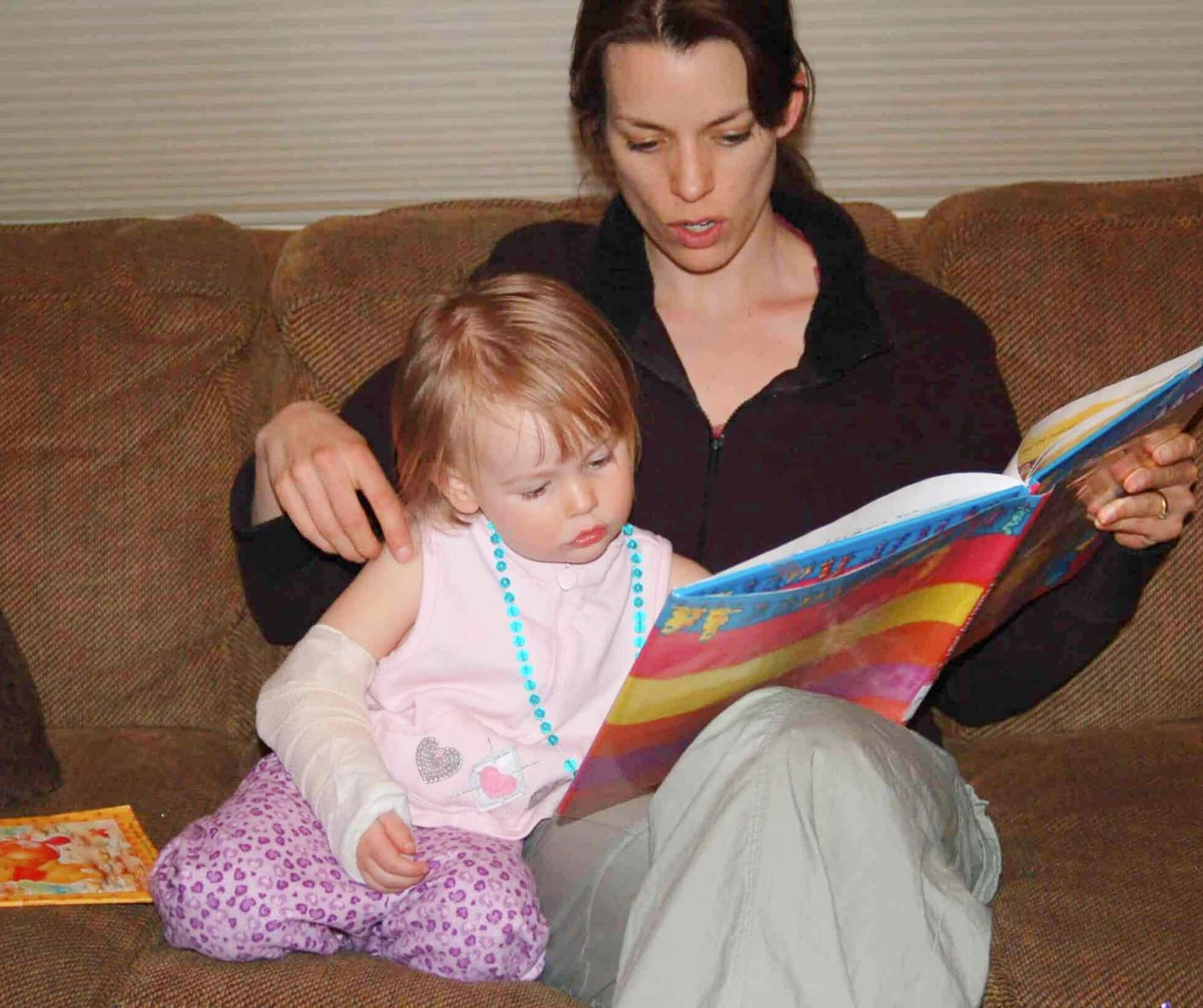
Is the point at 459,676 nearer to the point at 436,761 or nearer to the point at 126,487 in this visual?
the point at 436,761

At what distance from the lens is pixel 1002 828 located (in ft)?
5.74

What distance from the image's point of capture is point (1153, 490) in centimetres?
151

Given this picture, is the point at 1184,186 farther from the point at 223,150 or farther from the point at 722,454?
the point at 223,150

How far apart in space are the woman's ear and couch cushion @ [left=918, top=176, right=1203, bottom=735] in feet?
1.39

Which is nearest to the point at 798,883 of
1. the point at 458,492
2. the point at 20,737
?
the point at 458,492

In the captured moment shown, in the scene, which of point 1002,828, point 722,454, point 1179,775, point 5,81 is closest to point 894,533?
point 722,454

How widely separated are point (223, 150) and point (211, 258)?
1.67ft

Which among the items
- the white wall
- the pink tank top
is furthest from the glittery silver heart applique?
the white wall

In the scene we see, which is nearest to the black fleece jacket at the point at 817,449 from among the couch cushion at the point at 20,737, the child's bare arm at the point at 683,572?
the child's bare arm at the point at 683,572

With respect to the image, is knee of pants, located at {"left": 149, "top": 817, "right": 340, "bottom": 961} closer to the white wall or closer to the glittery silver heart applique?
the glittery silver heart applique

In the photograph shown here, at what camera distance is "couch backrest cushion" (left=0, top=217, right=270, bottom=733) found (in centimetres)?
199

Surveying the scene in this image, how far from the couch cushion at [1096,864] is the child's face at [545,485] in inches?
22.7

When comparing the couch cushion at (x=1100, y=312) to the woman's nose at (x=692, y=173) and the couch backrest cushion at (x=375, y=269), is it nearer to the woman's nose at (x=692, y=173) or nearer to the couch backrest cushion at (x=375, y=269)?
the couch backrest cushion at (x=375, y=269)

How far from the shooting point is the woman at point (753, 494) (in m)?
1.23
